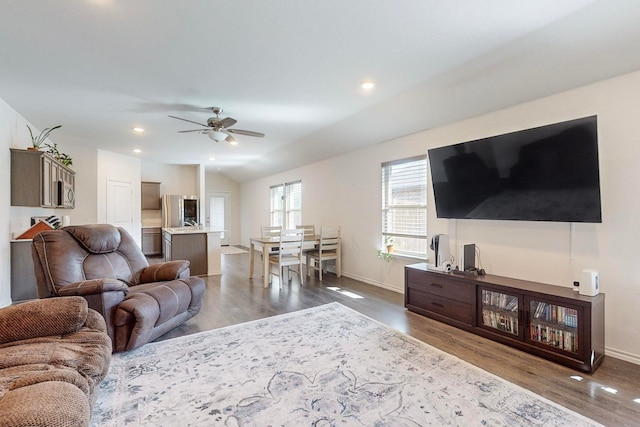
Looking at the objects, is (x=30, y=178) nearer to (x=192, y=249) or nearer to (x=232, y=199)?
(x=192, y=249)

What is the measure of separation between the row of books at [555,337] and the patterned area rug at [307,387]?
72 centimetres

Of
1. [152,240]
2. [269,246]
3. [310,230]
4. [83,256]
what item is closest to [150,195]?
[152,240]

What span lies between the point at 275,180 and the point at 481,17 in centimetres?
689

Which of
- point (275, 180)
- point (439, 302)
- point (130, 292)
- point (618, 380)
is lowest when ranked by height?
point (618, 380)

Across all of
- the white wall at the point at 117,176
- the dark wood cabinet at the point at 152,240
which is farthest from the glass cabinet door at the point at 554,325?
the dark wood cabinet at the point at 152,240

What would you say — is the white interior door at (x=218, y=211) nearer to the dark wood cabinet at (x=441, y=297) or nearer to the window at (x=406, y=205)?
the window at (x=406, y=205)

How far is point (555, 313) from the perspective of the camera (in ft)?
8.43

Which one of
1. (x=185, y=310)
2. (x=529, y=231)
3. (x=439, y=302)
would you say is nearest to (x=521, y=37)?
(x=529, y=231)

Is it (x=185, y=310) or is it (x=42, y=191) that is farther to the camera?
(x=42, y=191)

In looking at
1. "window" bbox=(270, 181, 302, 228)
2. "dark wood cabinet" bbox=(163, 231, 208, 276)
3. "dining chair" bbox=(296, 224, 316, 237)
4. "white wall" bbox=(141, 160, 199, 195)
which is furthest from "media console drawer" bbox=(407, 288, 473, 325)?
"white wall" bbox=(141, 160, 199, 195)

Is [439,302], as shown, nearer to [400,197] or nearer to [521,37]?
[400,197]

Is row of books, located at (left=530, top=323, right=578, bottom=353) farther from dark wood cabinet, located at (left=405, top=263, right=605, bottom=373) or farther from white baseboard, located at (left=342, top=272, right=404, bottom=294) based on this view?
white baseboard, located at (left=342, top=272, right=404, bottom=294)

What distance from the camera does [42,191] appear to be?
4.13 m

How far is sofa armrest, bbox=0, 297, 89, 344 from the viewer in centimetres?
180
